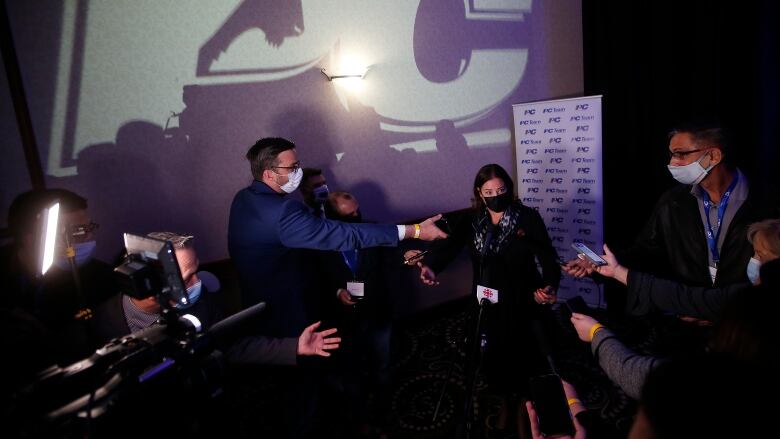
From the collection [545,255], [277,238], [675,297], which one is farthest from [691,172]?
[277,238]

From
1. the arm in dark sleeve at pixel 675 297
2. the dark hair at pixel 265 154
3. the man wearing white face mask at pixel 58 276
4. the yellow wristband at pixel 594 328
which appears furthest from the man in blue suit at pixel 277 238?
the arm in dark sleeve at pixel 675 297

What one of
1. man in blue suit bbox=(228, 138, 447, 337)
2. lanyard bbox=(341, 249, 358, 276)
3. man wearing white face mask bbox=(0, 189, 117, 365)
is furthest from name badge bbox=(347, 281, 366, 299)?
man wearing white face mask bbox=(0, 189, 117, 365)

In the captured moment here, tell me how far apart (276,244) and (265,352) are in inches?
24.9

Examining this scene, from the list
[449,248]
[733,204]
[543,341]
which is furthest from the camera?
[449,248]

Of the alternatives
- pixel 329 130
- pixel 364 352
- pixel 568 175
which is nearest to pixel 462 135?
pixel 568 175

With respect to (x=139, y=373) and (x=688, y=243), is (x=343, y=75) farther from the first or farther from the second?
(x=139, y=373)

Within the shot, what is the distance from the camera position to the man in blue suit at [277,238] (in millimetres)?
2152

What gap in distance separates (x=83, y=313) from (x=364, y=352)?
5.20ft

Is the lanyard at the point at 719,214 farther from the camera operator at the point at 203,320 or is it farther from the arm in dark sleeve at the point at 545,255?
the camera operator at the point at 203,320

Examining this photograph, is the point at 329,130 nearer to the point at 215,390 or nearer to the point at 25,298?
the point at 25,298

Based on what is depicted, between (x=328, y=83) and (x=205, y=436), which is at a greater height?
(x=328, y=83)

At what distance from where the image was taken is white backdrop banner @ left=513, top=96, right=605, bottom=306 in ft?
11.7

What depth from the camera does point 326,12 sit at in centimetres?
320

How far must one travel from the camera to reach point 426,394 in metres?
2.85
